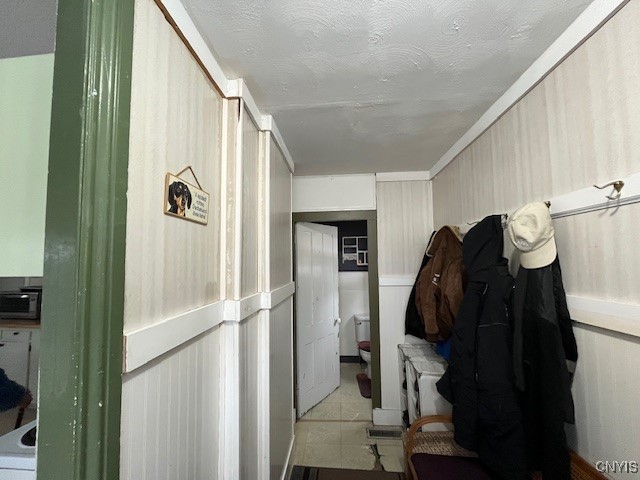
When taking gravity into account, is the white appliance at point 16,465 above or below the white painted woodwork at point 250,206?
below

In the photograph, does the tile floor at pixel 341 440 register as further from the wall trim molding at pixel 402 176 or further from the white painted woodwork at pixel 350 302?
the wall trim molding at pixel 402 176

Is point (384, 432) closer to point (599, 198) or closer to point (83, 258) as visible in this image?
point (599, 198)

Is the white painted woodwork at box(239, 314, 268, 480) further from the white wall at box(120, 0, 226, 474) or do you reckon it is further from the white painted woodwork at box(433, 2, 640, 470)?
the white painted woodwork at box(433, 2, 640, 470)

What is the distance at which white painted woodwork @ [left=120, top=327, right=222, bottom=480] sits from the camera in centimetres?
64

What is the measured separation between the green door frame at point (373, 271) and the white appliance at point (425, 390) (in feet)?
1.53

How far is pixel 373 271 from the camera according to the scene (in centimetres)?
254

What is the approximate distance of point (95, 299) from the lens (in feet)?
1.74

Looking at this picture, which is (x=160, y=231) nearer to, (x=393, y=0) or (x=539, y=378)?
(x=393, y=0)

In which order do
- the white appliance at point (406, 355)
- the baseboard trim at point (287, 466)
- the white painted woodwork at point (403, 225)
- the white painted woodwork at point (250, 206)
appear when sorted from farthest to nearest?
the white painted woodwork at point (403, 225)
the white appliance at point (406, 355)
the baseboard trim at point (287, 466)
the white painted woodwork at point (250, 206)

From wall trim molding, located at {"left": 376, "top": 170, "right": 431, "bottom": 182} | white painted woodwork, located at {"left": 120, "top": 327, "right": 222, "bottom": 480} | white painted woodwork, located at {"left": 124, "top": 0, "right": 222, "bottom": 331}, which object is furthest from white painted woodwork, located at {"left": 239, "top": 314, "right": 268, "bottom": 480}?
wall trim molding, located at {"left": 376, "top": 170, "right": 431, "bottom": 182}

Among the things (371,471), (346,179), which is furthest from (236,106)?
(371,471)

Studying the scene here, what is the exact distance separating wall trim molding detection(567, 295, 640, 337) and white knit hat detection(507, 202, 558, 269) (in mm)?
167

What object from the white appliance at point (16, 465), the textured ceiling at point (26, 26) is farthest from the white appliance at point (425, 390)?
the textured ceiling at point (26, 26)

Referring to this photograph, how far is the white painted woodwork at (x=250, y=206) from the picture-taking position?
1.21 metres
